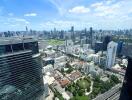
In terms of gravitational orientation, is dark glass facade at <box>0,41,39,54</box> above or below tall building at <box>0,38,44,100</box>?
above

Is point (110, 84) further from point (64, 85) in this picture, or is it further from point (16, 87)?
point (16, 87)

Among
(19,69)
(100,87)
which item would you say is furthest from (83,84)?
(19,69)

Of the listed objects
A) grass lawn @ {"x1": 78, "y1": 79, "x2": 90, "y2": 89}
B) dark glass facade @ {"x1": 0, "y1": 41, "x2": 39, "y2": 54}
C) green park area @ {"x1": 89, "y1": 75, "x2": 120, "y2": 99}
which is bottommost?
grass lawn @ {"x1": 78, "y1": 79, "x2": 90, "y2": 89}

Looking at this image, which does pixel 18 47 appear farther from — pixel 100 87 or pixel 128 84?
pixel 100 87

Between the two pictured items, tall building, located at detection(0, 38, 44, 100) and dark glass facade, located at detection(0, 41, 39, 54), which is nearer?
dark glass facade, located at detection(0, 41, 39, 54)

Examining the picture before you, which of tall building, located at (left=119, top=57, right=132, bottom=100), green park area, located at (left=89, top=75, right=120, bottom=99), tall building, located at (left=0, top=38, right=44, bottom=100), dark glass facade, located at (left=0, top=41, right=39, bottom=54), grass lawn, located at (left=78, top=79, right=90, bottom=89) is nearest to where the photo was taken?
tall building, located at (left=119, top=57, right=132, bottom=100)

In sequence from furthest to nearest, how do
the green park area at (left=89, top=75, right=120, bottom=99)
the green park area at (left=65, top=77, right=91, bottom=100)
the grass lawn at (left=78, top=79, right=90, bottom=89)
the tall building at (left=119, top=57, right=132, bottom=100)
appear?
the grass lawn at (left=78, top=79, right=90, bottom=89), the green park area at (left=89, top=75, right=120, bottom=99), the green park area at (left=65, top=77, right=91, bottom=100), the tall building at (left=119, top=57, right=132, bottom=100)

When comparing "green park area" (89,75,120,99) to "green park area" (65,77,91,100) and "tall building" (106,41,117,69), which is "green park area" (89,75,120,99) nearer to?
"green park area" (65,77,91,100)

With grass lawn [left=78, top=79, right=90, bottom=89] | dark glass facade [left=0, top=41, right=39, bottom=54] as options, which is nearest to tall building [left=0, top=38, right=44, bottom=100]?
dark glass facade [left=0, top=41, right=39, bottom=54]

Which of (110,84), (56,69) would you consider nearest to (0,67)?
(110,84)
